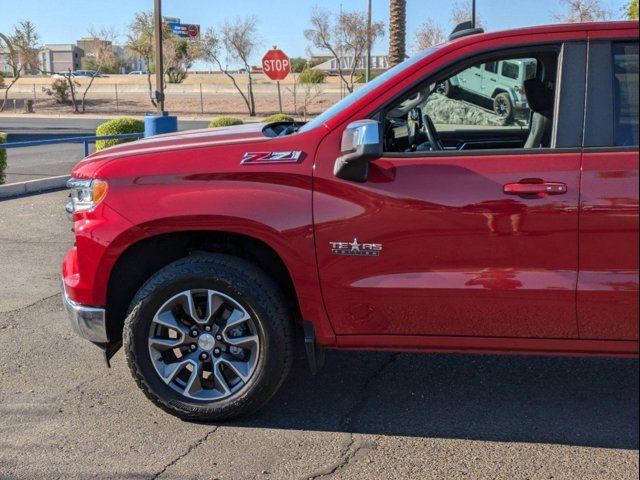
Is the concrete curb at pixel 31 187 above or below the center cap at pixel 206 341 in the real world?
below

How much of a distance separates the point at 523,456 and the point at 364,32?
39.5 meters

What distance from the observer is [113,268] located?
4105 mm

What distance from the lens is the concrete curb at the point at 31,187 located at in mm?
12617

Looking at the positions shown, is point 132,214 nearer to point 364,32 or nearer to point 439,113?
point 439,113

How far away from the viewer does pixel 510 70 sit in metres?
4.01

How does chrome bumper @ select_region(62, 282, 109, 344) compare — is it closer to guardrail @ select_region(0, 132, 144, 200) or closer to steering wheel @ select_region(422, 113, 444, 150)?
steering wheel @ select_region(422, 113, 444, 150)

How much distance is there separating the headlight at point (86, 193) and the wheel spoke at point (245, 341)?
101 cm

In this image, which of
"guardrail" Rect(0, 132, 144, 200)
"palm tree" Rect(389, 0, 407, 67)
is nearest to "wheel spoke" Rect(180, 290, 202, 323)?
"guardrail" Rect(0, 132, 144, 200)

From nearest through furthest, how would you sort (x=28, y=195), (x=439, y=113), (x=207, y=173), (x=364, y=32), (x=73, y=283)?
(x=207, y=173) < (x=73, y=283) < (x=439, y=113) < (x=28, y=195) < (x=364, y=32)

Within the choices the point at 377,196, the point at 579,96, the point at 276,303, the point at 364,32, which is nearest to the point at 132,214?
the point at 276,303

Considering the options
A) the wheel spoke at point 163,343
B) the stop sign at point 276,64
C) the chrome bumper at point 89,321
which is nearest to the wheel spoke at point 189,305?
the wheel spoke at point 163,343

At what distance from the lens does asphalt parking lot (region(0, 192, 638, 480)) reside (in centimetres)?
364

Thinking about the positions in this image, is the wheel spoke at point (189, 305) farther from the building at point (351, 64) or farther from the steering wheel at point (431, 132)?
the building at point (351, 64)

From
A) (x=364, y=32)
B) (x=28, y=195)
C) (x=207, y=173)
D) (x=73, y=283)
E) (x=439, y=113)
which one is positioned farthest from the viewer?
(x=364, y=32)
